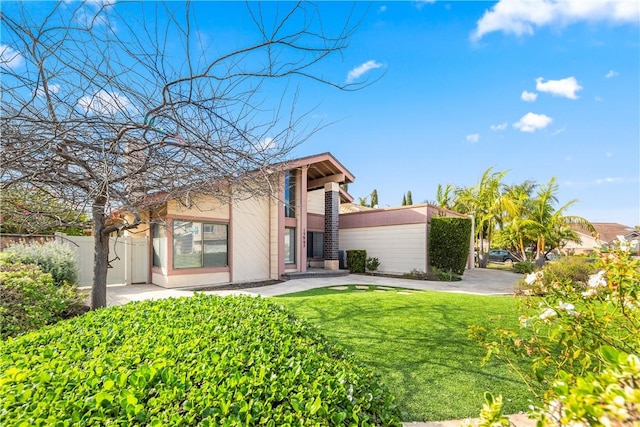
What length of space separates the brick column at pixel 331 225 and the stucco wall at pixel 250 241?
3.98 metres

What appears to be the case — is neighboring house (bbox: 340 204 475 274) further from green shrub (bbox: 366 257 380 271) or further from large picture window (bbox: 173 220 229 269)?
large picture window (bbox: 173 220 229 269)

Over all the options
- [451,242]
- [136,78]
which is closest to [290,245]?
[451,242]

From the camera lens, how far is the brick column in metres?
17.2

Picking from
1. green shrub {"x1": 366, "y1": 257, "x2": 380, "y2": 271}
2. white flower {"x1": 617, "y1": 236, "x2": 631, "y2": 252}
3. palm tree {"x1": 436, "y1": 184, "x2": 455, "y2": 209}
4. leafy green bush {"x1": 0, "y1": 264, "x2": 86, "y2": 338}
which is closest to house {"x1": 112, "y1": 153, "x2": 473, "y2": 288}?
green shrub {"x1": 366, "y1": 257, "x2": 380, "y2": 271}

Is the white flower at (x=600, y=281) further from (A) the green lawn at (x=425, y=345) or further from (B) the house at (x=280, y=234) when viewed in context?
(B) the house at (x=280, y=234)

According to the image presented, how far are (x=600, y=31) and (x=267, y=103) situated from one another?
18.7 feet

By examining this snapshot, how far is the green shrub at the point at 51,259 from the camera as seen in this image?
7.58m

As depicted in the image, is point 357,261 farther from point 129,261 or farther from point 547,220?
point 547,220

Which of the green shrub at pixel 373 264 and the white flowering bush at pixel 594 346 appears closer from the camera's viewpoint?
the white flowering bush at pixel 594 346

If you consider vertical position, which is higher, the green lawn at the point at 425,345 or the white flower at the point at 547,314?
the white flower at the point at 547,314

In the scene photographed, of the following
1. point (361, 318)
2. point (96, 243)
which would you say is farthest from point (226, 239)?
point (361, 318)

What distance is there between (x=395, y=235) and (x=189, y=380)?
16704 mm

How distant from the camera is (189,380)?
1954 mm

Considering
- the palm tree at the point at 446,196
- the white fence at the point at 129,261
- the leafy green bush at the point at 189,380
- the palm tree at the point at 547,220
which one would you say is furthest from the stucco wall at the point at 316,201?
the leafy green bush at the point at 189,380
